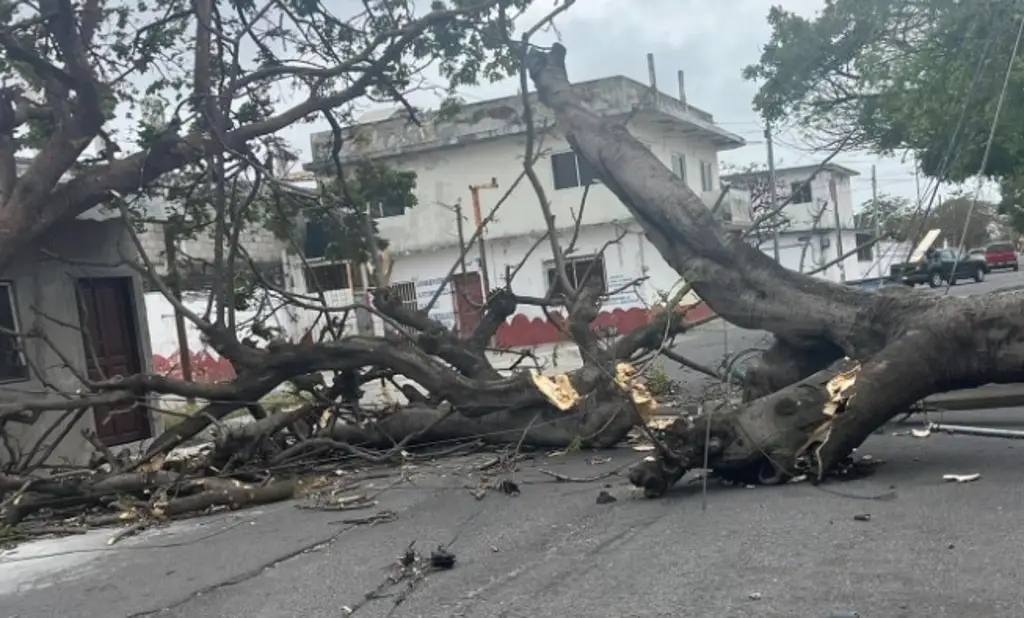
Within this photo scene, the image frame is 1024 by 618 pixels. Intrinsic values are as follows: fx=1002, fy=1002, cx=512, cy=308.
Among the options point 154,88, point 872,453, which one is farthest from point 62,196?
point 872,453

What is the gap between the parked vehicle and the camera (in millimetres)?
48562

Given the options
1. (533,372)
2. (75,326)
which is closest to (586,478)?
(533,372)

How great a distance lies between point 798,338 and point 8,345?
25.2ft

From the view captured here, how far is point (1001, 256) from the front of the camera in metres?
48.9

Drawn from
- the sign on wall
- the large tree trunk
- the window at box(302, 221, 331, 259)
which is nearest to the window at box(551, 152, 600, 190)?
the sign on wall

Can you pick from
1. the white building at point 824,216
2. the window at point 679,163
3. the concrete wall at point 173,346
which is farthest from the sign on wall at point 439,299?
the white building at point 824,216

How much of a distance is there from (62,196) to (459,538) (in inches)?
204

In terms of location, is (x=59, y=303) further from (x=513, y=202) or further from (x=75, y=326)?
(x=513, y=202)

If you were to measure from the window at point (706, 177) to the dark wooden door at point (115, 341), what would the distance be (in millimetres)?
21896

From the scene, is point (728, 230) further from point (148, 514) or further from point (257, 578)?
point (148, 514)

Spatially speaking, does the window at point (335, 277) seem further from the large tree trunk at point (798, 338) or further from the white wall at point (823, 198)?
the white wall at point (823, 198)

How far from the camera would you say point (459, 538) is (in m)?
5.34

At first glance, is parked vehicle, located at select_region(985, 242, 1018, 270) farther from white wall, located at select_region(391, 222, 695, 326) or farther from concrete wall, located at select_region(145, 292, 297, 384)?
concrete wall, located at select_region(145, 292, 297, 384)

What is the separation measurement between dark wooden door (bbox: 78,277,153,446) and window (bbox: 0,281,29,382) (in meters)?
0.92
